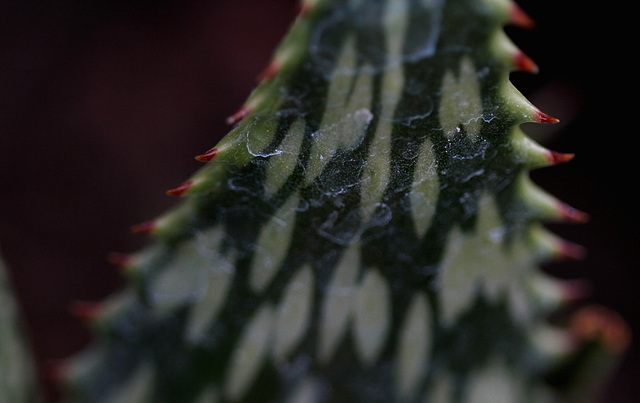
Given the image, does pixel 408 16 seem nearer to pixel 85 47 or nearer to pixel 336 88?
pixel 336 88

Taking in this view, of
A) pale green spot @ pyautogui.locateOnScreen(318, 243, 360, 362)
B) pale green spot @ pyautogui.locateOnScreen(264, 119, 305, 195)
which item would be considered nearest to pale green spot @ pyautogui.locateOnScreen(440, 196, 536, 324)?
pale green spot @ pyautogui.locateOnScreen(318, 243, 360, 362)

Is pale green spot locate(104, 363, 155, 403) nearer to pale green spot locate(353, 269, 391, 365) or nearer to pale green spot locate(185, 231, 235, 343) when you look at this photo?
pale green spot locate(185, 231, 235, 343)

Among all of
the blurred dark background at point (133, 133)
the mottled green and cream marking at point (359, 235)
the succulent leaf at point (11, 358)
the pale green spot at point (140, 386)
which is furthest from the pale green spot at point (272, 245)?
the blurred dark background at point (133, 133)

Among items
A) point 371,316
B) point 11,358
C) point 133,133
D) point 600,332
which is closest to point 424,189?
point 371,316

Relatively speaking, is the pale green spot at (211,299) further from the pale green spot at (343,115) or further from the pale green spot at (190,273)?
the pale green spot at (343,115)

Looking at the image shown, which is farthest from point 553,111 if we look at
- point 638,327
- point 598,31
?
point 638,327

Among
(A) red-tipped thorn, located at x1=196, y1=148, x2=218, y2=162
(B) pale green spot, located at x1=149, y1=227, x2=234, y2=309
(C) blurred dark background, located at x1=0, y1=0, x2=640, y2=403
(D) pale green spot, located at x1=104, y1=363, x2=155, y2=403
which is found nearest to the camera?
(A) red-tipped thorn, located at x1=196, y1=148, x2=218, y2=162

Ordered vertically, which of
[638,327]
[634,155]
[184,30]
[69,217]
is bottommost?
[638,327]
